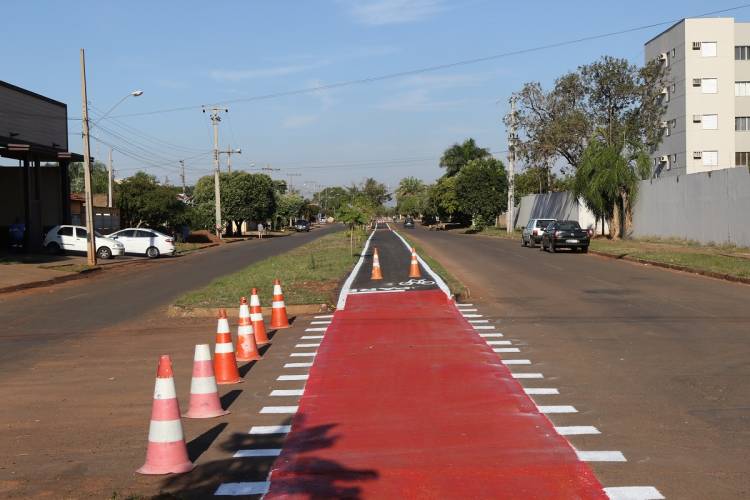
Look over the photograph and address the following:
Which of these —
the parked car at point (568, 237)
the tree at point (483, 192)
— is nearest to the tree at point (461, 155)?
the tree at point (483, 192)

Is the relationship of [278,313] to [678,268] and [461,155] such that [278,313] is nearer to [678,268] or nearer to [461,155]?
[678,268]

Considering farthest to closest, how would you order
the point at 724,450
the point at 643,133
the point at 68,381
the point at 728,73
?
the point at 728,73 < the point at 643,133 < the point at 68,381 < the point at 724,450

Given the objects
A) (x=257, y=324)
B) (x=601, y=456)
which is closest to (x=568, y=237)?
(x=257, y=324)

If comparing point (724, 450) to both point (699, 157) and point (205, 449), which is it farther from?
point (699, 157)

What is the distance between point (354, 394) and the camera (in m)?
8.29

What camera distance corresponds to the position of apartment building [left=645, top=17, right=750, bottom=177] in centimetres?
6194

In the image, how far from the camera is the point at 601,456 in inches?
238

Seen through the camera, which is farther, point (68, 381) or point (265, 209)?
point (265, 209)

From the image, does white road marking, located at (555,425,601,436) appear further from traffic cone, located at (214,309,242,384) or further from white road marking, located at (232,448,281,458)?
traffic cone, located at (214,309,242,384)

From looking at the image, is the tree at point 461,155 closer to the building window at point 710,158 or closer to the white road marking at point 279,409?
the building window at point 710,158

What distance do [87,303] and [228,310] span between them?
552 cm

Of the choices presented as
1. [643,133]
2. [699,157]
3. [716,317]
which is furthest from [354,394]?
[699,157]

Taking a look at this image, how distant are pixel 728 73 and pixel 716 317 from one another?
179 feet

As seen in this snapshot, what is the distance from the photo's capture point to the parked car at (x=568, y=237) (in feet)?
123
